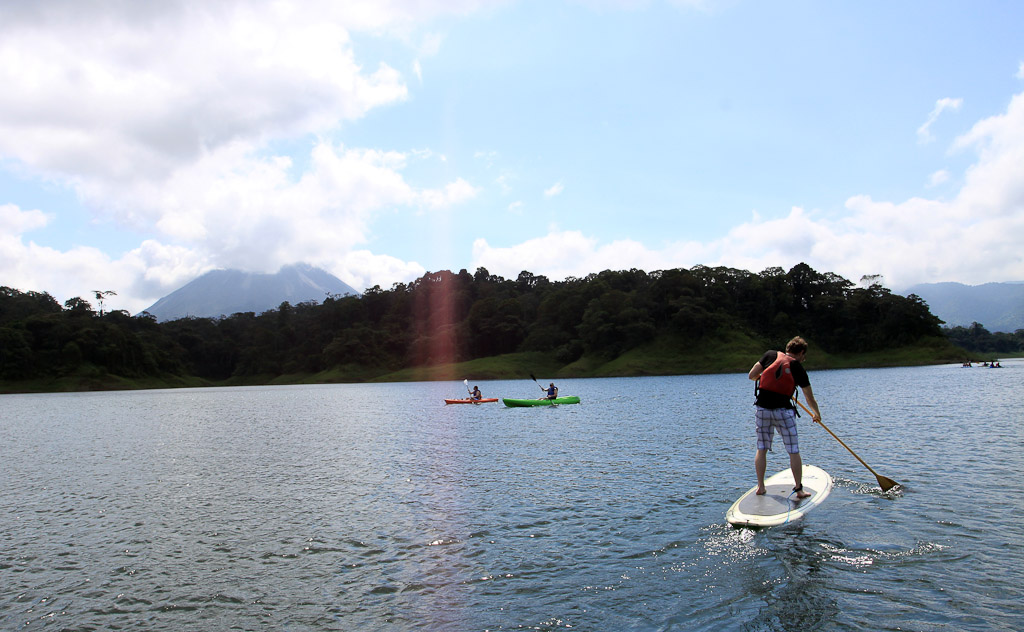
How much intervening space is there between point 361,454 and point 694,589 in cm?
1977

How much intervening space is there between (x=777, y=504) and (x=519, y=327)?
153 metres

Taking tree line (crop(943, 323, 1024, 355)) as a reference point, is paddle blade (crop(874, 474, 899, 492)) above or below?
below

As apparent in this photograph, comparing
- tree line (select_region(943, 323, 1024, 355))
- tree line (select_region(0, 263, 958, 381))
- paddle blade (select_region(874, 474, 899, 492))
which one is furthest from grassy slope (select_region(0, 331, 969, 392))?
paddle blade (select_region(874, 474, 899, 492))

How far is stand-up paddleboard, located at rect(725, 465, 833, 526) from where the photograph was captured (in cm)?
1255

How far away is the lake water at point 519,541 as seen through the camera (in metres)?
9.12

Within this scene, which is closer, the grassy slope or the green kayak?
the green kayak

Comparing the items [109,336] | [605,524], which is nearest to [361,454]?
[605,524]

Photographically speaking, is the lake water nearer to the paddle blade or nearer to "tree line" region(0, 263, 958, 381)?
the paddle blade

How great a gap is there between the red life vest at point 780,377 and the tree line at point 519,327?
123 metres

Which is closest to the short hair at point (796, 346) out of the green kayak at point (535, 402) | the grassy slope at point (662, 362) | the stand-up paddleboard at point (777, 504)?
the stand-up paddleboard at point (777, 504)

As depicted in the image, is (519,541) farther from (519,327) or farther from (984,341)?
(984,341)

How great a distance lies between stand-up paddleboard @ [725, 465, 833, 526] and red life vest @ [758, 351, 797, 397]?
236 cm

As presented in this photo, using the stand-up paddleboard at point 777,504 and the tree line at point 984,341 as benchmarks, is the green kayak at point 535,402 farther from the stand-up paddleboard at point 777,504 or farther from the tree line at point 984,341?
the tree line at point 984,341

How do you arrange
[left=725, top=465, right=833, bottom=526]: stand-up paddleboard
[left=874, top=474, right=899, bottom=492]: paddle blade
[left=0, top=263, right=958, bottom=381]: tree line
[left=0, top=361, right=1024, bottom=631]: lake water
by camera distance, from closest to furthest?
1. [left=0, top=361, right=1024, bottom=631]: lake water
2. [left=725, top=465, right=833, bottom=526]: stand-up paddleboard
3. [left=874, top=474, right=899, bottom=492]: paddle blade
4. [left=0, top=263, right=958, bottom=381]: tree line
